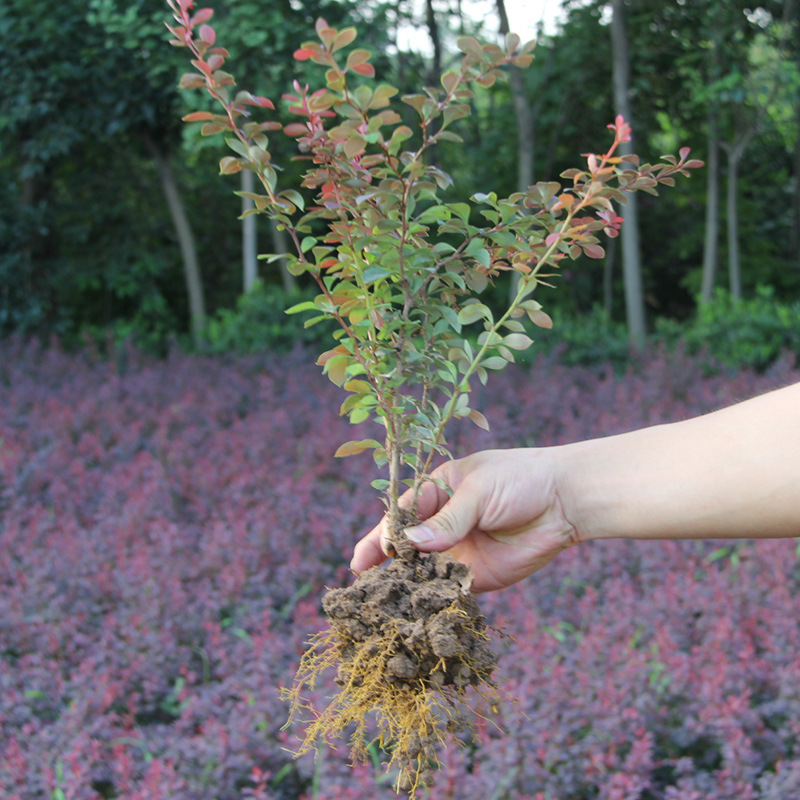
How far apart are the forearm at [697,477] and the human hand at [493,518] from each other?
0.05m

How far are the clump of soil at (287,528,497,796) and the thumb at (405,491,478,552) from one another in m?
0.02

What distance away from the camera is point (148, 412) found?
5.39 m

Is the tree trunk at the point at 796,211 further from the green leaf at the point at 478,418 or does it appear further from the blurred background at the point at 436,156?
the green leaf at the point at 478,418

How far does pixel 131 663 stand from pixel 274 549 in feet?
2.97

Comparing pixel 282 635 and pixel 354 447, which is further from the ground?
pixel 354 447

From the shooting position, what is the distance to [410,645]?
1350 millimetres

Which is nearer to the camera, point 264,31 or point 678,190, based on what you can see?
point 264,31

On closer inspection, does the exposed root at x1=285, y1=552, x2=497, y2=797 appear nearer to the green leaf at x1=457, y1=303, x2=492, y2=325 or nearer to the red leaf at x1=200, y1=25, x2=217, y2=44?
the green leaf at x1=457, y1=303, x2=492, y2=325

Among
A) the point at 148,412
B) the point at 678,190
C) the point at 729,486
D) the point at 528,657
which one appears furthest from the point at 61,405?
the point at 678,190

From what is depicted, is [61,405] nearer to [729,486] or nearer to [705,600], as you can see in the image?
[705,600]

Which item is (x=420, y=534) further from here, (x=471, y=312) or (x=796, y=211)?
(x=796, y=211)

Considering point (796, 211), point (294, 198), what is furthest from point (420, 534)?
point (796, 211)

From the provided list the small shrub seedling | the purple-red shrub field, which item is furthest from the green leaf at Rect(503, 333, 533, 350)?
the purple-red shrub field

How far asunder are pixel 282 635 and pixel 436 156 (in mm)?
8072
